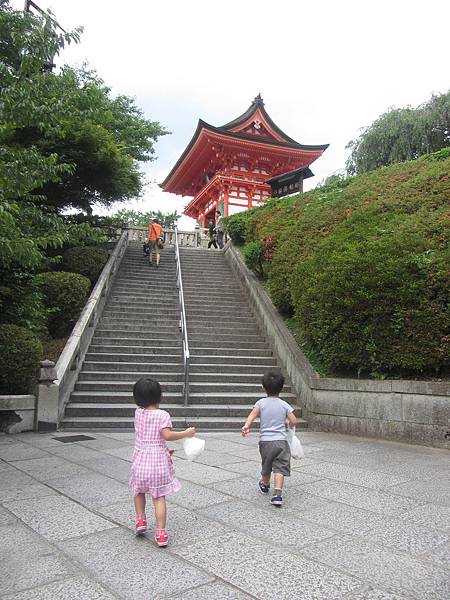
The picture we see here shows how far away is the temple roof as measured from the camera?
2277cm

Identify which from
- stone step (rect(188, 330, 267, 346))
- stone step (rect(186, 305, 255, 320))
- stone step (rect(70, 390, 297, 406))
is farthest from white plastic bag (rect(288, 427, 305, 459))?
stone step (rect(186, 305, 255, 320))

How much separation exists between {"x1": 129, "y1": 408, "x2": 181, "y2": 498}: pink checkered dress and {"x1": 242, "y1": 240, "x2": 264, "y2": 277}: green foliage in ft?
31.1

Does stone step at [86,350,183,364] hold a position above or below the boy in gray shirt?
above

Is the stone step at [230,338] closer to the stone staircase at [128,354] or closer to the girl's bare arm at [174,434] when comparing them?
the stone staircase at [128,354]

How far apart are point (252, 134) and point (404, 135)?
7419mm

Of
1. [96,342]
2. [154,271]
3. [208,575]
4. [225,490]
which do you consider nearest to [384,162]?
[154,271]

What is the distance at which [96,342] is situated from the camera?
9836 millimetres

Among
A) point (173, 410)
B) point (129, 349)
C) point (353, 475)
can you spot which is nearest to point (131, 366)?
point (129, 349)

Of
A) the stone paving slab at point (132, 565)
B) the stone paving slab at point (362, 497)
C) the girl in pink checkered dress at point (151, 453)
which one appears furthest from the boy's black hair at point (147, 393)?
the stone paving slab at point (362, 497)

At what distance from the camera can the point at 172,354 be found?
9672mm

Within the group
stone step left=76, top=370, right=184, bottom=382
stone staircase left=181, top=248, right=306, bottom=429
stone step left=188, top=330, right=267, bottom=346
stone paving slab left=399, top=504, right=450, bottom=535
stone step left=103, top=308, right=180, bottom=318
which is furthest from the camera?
stone step left=103, top=308, right=180, bottom=318

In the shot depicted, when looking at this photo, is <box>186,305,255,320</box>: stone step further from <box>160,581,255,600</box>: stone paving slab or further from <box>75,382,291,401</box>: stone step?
<box>160,581,255,600</box>: stone paving slab

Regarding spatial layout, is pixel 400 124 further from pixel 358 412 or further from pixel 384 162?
pixel 358 412

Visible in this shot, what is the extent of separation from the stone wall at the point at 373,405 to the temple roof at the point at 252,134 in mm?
16234
